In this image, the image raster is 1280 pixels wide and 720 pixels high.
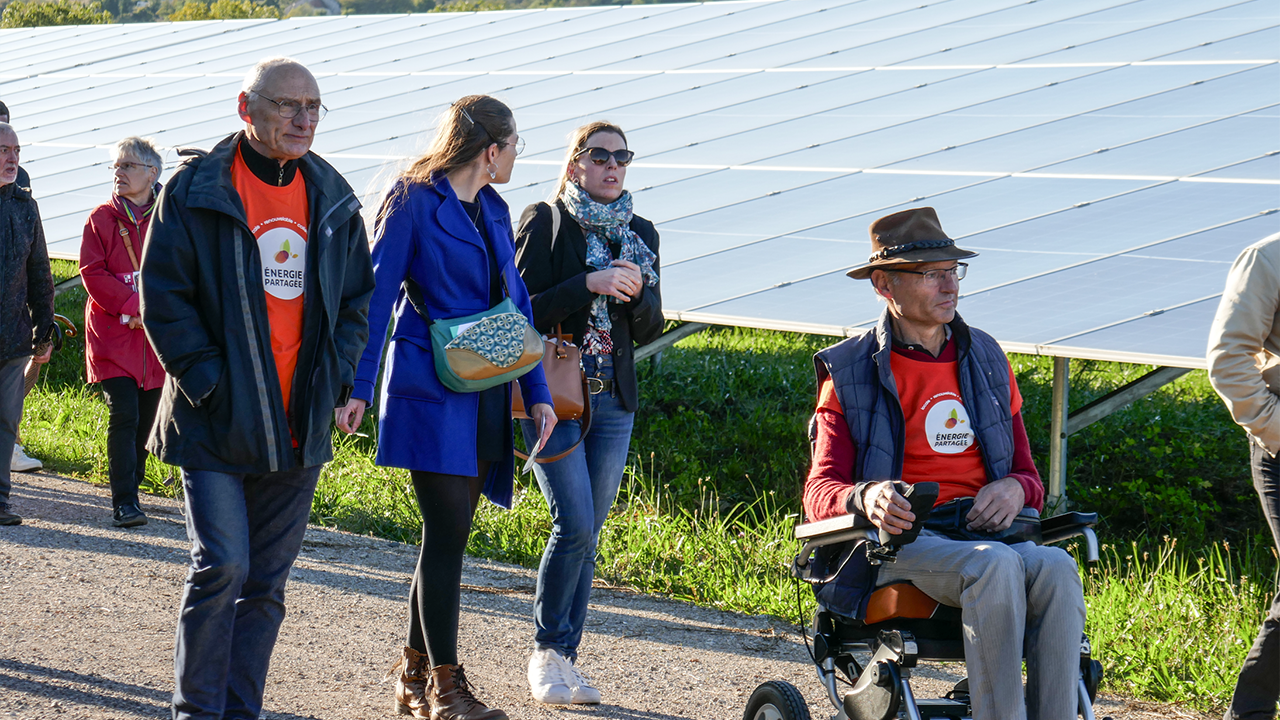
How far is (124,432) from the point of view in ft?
21.5

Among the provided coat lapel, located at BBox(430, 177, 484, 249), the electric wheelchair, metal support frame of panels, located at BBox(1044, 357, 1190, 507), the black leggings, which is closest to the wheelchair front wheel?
the electric wheelchair

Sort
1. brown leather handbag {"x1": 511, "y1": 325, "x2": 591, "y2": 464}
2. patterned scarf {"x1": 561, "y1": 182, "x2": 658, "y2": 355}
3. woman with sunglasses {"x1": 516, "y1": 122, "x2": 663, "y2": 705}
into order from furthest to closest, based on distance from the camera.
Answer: patterned scarf {"x1": 561, "y1": 182, "x2": 658, "y2": 355}
woman with sunglasses {"x1": 516, "y1": 122, "x2": 663, "y2": 705}
brown leather handbag {"x1": 511, "y1": 325, "x2": 591, "y2": 464}

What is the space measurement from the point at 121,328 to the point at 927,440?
14.8 feet

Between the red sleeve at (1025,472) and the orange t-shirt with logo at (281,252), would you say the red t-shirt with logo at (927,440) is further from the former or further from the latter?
the orange t-shirt with logo at (281,252)

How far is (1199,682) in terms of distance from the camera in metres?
4.40

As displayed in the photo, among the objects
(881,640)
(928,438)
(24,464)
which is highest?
(928,438)

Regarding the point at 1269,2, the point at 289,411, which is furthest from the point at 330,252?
the point at 1269,2

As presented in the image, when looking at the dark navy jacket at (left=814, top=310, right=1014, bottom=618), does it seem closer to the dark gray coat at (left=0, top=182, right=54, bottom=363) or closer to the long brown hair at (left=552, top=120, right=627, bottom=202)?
the long brown hair at (left=552, top=120, right=627, bottom=202)

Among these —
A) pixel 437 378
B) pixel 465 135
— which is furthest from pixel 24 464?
pixel 465 135

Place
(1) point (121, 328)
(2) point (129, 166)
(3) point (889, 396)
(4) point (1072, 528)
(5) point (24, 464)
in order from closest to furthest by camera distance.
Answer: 1. (4) point (1072, 528)
2. (3) point (889, 396)
3. (2) point (129, 166)
4. (1) point (121, 328)
5. (5) point (24, 464)

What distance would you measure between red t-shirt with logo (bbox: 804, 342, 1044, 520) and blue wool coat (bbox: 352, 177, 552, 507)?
1039 mm

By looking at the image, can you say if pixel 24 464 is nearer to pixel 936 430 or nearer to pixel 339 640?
pixel 339 640

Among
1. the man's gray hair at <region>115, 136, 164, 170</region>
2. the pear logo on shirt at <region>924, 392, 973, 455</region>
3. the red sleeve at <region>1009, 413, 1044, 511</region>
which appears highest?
the man's gray hair at <region>115, 136, 164, 170</region>

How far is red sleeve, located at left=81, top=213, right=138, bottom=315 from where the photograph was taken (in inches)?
258
